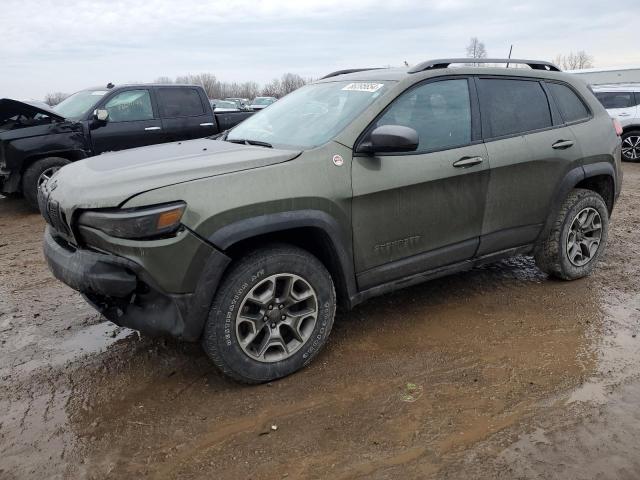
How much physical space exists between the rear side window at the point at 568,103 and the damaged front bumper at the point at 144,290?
10.2 feet

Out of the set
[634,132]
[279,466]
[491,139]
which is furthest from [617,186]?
[634,132]

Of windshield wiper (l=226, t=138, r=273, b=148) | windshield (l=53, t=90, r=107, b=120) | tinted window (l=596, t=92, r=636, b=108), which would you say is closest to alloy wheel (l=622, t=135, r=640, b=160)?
tinted window (l=596, t=92, r=636, b=108)

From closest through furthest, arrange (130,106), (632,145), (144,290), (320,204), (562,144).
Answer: (144,290), (320,204), (562,144), (130,106), (632,145)

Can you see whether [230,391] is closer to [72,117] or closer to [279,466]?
[279,466]

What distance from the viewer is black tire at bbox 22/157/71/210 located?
290 inches

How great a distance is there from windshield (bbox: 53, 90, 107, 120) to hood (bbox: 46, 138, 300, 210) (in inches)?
210

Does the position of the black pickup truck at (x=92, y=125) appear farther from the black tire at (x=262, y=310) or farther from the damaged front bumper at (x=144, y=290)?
the black tire at (x=262, y=310)

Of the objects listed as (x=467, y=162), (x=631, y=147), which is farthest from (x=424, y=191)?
(x=631, y=147)

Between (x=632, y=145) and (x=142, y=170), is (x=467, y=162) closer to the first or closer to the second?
(x=142, y=170)

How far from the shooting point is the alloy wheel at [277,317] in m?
2.92

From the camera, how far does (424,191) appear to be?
3.38 metres

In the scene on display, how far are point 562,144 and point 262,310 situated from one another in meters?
2.75

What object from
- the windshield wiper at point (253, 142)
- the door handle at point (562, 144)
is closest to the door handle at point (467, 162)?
the door handle at point (562, 144)

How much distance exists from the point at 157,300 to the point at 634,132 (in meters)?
13.2
